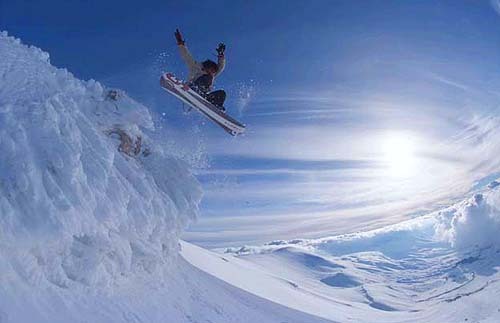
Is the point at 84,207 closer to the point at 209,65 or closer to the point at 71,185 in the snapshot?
the point at 71,185

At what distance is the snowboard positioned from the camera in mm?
27594

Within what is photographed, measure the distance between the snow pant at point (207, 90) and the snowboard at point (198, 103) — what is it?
0.28 metres

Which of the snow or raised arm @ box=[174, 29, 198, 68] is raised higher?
raised arm @ box=[174, 29, 198, 68]

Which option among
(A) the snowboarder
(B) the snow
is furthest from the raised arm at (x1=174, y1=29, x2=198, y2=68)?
(B) the snow

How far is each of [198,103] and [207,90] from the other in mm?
928

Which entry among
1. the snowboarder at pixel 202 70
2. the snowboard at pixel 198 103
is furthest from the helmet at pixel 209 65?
the snowboard at pixel 198 103

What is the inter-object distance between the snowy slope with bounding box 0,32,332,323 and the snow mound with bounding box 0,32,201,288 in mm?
46

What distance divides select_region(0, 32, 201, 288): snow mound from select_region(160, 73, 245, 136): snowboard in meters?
2.47

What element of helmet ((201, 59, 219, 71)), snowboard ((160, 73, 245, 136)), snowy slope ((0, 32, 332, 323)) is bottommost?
snowy slope ((0, 32, 332, 323))

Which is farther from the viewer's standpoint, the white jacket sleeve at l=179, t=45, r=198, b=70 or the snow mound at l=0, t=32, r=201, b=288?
the white jacket sleeve at l=179, t=45, r=198, b=70

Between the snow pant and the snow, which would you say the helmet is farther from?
the snow

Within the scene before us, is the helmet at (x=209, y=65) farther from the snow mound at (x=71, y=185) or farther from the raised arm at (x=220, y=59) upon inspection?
the snow mound at (x=71, y=185)

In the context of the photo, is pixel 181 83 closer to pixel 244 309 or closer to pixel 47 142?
pixel 47 142

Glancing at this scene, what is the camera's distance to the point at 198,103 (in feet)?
92.6
